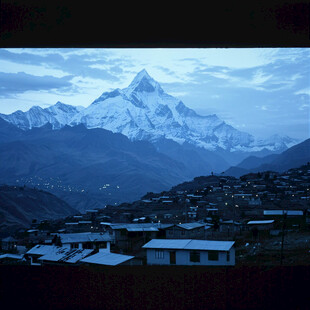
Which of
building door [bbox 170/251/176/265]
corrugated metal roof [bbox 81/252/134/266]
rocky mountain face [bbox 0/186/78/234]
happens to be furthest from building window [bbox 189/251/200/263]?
rocky mountain face [bbox 0/186/78/234]

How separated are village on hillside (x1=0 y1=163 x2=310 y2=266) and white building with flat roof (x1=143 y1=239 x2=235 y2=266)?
0.07ft

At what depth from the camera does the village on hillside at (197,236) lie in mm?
8047

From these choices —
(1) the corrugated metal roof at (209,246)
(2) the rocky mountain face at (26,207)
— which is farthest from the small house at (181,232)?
(2) the rocky mountain face at (26,207)

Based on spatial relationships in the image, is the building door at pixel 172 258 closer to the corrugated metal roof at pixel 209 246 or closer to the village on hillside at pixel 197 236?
the village on hillside at pixel 197 236

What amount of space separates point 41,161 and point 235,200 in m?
73.3

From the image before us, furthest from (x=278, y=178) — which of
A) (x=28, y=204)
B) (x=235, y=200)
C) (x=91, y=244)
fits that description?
(x=91, y=244)

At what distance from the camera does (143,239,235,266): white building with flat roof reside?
7902 mm

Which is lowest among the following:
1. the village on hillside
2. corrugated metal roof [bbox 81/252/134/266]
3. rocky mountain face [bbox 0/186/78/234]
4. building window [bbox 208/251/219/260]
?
rocky mountain face [bbox 0/186/78/234]

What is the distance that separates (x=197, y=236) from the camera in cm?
1598

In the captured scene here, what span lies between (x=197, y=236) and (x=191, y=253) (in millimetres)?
8105

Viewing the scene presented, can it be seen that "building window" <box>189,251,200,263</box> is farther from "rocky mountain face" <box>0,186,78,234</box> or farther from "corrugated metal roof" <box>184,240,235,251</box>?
"rocky mountain face" <box>0,186,78,234</box>

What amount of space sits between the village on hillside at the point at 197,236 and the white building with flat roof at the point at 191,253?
0.02 meters

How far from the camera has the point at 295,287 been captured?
108cm
